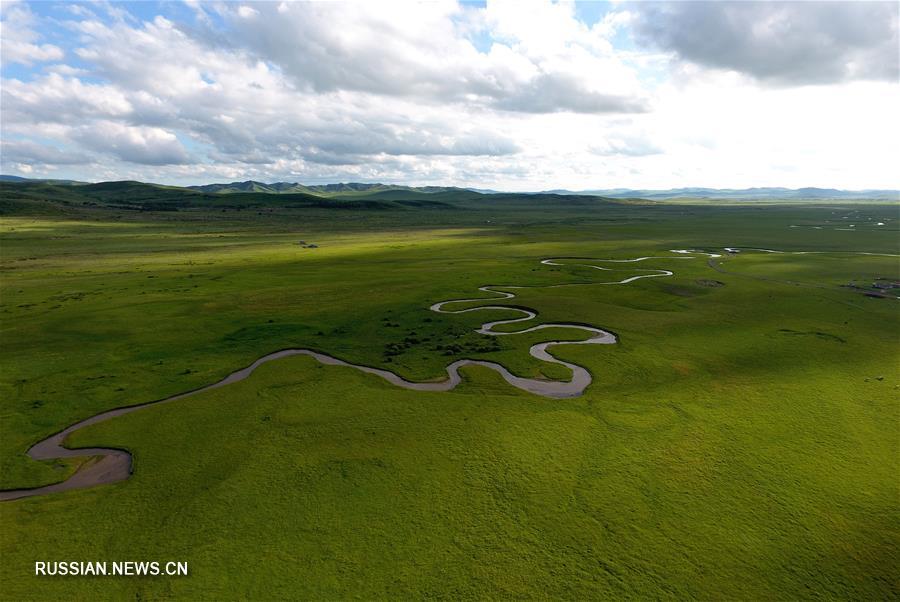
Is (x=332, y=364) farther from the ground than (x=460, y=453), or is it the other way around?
(x=332, y=364)

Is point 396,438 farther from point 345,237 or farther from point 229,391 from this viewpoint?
point 345,237

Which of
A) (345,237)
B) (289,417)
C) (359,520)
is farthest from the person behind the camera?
(345,237)

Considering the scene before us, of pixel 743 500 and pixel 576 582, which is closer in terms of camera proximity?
pixel 576 582

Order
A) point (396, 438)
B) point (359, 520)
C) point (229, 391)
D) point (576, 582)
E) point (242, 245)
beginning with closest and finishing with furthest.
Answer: point (576, 582) → point (359, 520) → point (396, 438) → point (229, 391) → point (242, 245)

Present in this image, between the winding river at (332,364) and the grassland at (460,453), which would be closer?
the grassland at (460,453)

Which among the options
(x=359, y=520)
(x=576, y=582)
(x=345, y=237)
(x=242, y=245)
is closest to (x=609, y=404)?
(x=576, y=582)

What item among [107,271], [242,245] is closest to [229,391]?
[107,271]

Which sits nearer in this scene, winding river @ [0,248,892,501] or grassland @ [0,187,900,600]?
grassland @ [0,187,900,600]

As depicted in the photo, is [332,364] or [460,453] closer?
[460,453]
